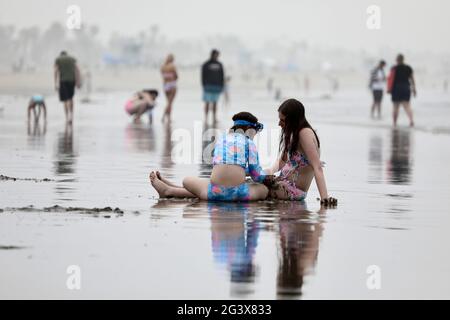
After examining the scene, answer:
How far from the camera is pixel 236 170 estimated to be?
1330 centimetres

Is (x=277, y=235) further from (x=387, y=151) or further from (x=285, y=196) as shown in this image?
(x=387, y=151)

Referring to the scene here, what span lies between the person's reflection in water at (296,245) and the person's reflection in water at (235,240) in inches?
8.4

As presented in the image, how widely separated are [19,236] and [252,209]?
9.39 feet

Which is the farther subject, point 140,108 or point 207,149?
point 140,108

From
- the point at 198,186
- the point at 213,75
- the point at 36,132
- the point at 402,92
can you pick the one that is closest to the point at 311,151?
the point at 198,186

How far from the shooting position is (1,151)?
21.4 m

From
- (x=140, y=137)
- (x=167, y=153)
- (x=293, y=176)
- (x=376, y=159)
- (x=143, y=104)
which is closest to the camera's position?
(x=293, y=176)

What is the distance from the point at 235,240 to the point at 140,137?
630 inches

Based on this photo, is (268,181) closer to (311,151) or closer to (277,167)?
(277,167)

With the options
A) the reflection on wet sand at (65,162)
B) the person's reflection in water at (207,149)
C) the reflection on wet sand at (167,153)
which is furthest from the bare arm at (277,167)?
the reflection on wet sand at (167,153)

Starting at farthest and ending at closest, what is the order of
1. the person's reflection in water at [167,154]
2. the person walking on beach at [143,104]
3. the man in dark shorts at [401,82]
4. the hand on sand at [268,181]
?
1. the person walking on beach at [143,104]
2. the man in dark shorts at [401,82]
3. the person's reflection in water at [167,154]
4. the hand on sand at [268,181]

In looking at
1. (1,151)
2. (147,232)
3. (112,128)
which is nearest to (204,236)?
(147,232)

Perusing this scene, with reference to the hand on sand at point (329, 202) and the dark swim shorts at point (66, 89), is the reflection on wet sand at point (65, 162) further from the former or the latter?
the dark swim shorts at point (66, 89)

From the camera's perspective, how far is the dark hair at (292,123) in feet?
44.5
